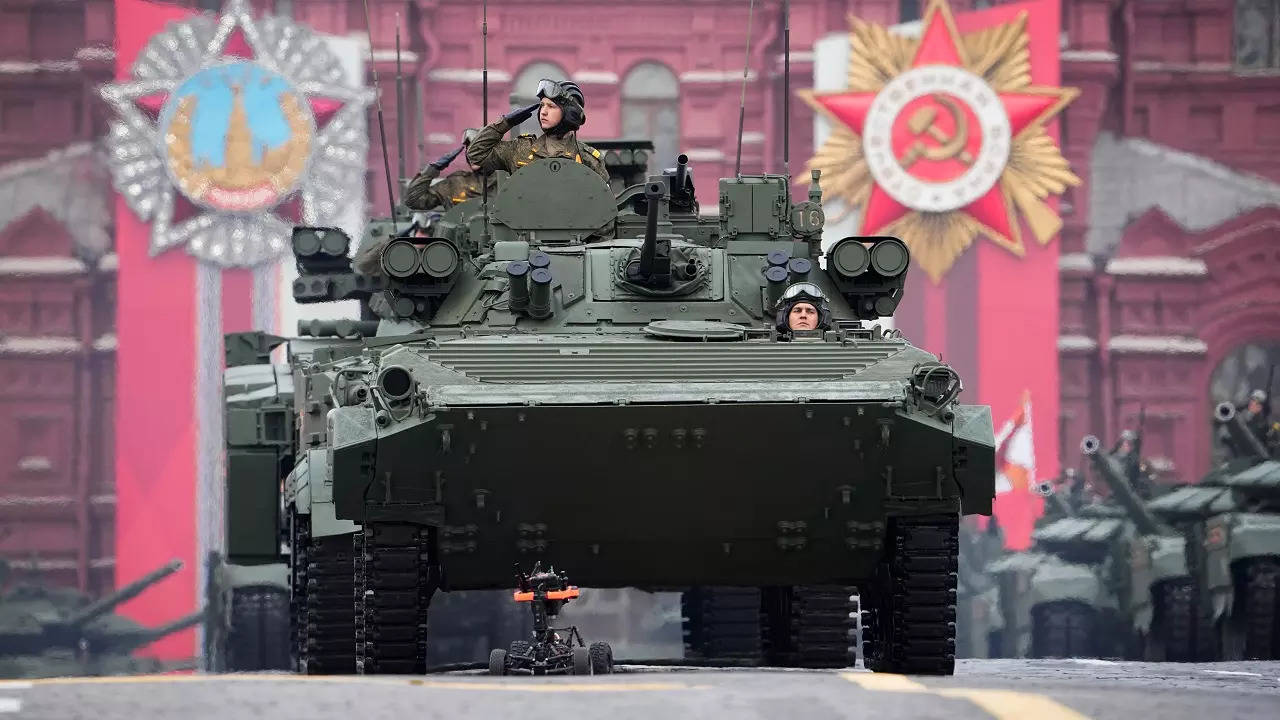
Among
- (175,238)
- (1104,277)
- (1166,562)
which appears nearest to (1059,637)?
(1166,562)

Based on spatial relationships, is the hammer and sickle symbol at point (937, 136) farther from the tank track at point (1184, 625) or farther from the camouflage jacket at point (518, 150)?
the camouflage jacket at point (518, 150)

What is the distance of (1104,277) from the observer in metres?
35.9

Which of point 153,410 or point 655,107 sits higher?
point 655,107

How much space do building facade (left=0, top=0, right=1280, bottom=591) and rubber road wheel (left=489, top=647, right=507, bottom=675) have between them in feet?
63.4

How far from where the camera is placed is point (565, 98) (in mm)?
17156

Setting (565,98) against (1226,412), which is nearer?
(565,98)

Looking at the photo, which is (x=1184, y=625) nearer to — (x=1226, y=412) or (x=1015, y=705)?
(x=1226, y=412)

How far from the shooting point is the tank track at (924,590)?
14211 millimetres

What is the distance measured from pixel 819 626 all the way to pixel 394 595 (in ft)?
13.9

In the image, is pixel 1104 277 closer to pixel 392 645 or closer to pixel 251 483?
pixel 251 483

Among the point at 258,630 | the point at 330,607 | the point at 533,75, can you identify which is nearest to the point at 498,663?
the point at 330,607

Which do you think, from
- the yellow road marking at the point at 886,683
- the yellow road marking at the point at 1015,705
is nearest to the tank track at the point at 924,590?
the yellow road marking at the point at 886,683

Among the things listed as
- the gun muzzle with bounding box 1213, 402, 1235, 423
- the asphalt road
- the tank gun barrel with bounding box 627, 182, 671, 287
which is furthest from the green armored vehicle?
the asphalt road

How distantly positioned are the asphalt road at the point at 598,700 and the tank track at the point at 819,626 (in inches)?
248
